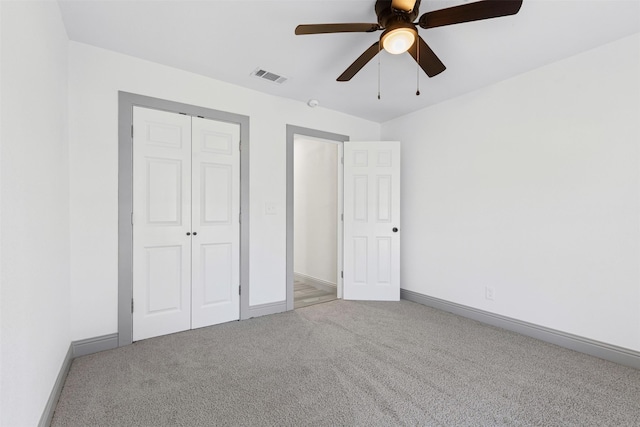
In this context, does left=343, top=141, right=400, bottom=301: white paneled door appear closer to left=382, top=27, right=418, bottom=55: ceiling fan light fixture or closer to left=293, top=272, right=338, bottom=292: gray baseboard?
left=293, top=272, right=338, bottom=292: gray baseboard

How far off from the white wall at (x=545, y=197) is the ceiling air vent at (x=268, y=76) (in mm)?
1878

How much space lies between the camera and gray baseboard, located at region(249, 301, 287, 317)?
315 cm

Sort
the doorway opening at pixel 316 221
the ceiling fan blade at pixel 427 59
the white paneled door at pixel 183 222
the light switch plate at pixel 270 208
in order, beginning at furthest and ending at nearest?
the doorway opening at pixel 316 221 → the light switch plate at pixel 270 208 → the white paneled door at pixel 183 222 → the ceiling fan blade at pixel 427 59

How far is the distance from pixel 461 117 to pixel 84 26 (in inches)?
138

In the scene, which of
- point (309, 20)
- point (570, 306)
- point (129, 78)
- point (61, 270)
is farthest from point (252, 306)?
→ point (570, 306)

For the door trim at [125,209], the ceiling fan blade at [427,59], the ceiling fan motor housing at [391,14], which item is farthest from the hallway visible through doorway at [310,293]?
the ceiling fan motor housing at [391,14]

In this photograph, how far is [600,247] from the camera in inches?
91.1

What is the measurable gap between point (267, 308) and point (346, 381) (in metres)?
1.52

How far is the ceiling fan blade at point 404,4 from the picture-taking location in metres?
1.62

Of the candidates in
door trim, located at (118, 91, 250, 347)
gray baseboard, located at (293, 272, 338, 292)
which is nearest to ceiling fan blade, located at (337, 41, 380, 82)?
door trim, located at (118, 91, 250, 347)

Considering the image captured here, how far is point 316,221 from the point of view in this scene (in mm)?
4727

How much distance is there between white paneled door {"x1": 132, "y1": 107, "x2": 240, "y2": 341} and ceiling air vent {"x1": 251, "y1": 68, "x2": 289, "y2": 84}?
22.3 inches

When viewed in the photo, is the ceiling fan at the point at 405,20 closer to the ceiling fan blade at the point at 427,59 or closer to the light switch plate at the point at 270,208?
the ceiling fan blade at the point at 427,59

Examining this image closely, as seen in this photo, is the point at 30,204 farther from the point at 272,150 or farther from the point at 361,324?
the point at 361,324
